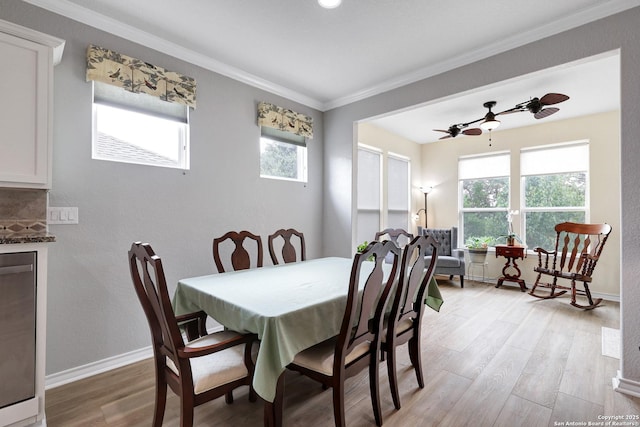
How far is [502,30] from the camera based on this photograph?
252 centimetres

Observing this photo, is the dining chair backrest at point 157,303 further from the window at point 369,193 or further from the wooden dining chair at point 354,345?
the window at point 369,193

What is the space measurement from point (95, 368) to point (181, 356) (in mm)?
1622

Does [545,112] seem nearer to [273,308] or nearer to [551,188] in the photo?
[551,188]

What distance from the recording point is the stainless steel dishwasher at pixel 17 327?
1581 mm

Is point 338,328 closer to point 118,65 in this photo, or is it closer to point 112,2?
point 118,65

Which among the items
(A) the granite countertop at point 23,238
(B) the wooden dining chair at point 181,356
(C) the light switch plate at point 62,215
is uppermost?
(C) the light switch plate at point 62,215

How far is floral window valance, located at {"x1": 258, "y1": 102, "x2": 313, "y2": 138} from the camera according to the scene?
3434 millimetres

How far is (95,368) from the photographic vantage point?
234 centimetres

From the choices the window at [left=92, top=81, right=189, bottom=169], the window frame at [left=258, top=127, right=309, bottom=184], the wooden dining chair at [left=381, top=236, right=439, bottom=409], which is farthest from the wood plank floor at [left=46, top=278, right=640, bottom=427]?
the window frame at [left=258, top=127, right=309, bottom=184]

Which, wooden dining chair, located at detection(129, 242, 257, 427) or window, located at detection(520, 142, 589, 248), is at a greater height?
window, located at detection(520, 142, 589, 248)

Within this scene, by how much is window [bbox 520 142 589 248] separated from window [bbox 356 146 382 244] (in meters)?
2.47

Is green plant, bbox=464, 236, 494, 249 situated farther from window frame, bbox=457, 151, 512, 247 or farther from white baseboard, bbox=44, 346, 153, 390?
white baseboard, bbox=44, 346, 153, 390

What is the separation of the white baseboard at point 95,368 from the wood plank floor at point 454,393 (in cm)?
6

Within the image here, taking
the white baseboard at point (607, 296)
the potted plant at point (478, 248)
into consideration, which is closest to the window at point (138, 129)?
the potted plant at point (478, 248)
